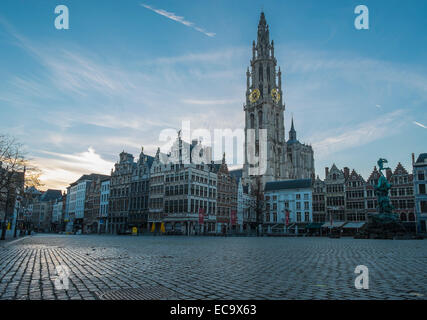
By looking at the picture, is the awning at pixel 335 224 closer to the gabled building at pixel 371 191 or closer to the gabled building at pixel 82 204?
the gabled building at pixel 371 191

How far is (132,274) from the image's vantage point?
7.61 m

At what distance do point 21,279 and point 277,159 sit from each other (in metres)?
100

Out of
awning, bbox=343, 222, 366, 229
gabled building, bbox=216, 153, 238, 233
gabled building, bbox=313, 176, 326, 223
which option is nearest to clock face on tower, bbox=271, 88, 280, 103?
gabled building, bbox=216, 153, 238, 233

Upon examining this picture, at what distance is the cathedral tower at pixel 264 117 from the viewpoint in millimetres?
98562

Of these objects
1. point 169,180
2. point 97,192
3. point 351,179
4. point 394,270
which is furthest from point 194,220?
point 394,270

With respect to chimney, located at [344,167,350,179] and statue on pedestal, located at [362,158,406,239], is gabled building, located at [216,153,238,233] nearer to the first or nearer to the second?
chimney, located at [344,167,350,179]

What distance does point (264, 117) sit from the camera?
342 feet

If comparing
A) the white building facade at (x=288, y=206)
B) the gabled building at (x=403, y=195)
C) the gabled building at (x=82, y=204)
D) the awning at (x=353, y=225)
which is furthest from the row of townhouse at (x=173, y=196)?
the gabled building at (x=403, y=195)

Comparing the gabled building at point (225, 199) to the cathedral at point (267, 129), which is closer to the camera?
the gabled building at point (225, 199)

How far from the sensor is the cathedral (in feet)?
325

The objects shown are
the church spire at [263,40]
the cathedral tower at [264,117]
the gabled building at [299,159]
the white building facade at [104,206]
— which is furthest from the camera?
the church spire at [263,40]

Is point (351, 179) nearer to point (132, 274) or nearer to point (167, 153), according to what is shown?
point (167, 153)

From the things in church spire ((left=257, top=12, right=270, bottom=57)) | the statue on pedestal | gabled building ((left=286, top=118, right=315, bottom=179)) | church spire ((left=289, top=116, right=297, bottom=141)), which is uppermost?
church spire ((left=257, top=12, right=270, bottom=57))

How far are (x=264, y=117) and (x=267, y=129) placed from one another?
489 centimetres
